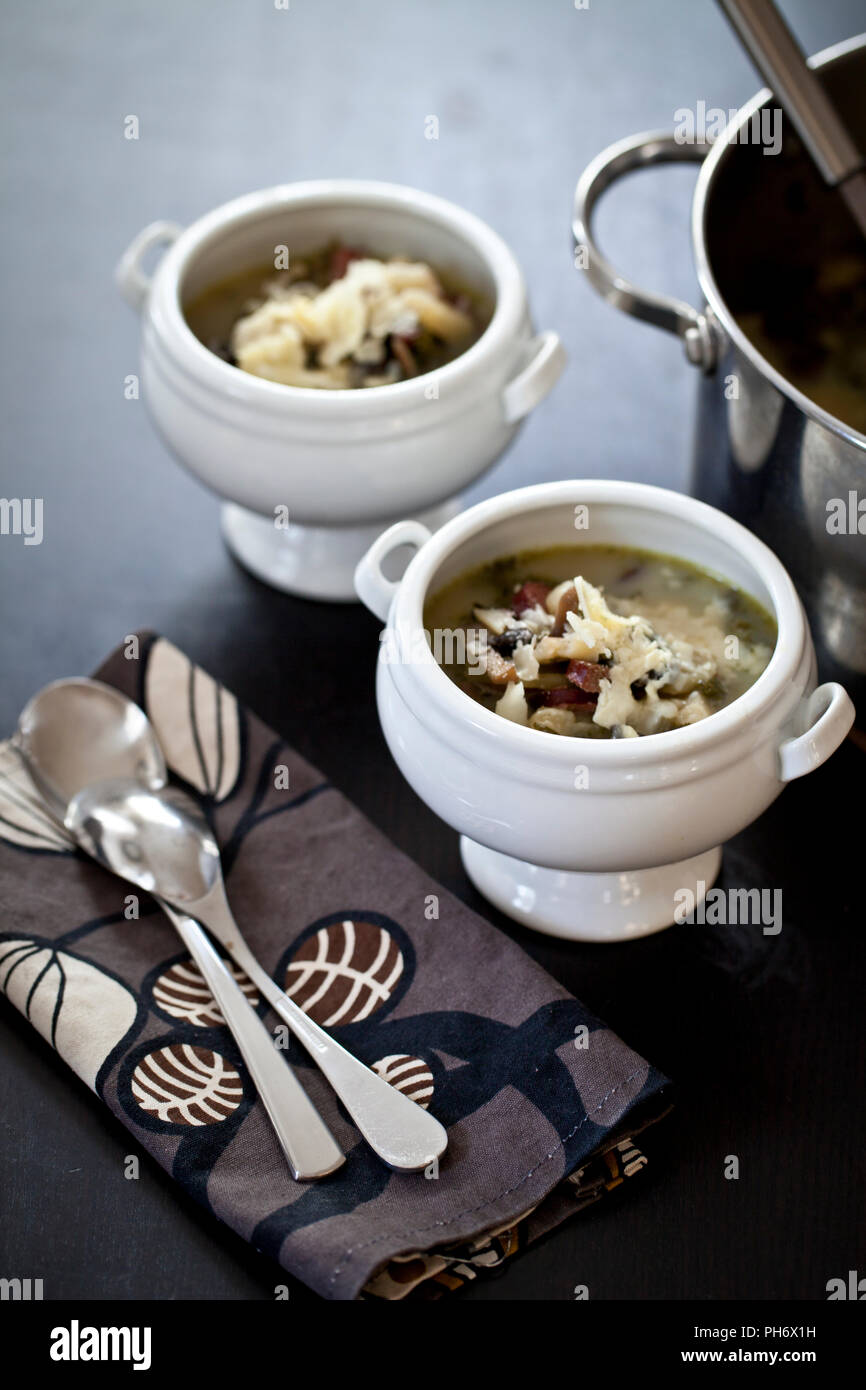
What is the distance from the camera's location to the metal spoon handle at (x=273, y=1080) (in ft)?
2.30

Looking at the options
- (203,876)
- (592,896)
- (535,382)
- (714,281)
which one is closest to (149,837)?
(203,876)

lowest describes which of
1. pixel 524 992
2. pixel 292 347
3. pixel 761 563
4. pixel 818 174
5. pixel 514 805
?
pixel 524 992

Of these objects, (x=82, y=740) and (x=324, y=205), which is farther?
(x=324, y=205)

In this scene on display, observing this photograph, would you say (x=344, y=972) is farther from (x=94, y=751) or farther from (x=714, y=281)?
(x=714, y=281)

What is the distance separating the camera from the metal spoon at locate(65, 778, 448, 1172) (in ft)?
2.32

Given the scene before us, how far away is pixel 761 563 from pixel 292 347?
0.37m

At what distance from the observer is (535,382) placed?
0.94m

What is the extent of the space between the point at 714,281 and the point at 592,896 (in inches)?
15.3

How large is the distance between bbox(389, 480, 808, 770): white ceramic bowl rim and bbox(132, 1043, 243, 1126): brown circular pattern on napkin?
215mm

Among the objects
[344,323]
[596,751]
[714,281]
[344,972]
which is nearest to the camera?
[596,751]

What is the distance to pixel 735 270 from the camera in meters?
1.10

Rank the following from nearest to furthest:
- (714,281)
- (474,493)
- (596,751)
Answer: (596,751)
(714,281)
(474,493)
